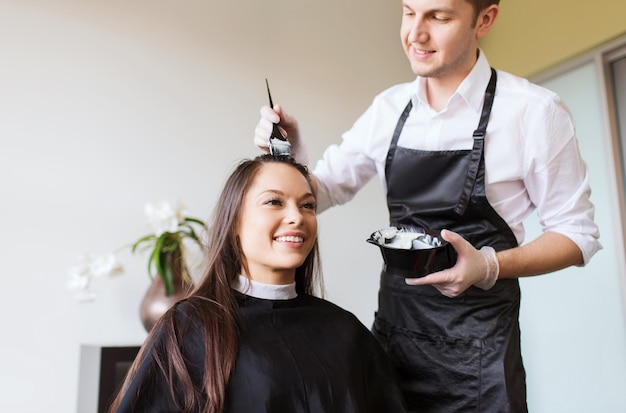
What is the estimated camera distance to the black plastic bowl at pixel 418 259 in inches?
49.7

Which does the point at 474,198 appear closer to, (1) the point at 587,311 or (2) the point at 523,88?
(2) the point at 523,88

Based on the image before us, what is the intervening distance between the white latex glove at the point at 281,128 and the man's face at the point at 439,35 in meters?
0.40

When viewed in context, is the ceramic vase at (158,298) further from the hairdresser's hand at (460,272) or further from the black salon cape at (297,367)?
the hairdresser's hand at (460,272)

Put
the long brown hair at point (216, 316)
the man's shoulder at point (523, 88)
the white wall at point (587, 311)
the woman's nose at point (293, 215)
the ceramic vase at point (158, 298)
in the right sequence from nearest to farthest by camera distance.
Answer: the long brown hair at point (216, 316), the woman's nose at point (293, 215), the man's shoulder at point (523, 88), the ceramic vase at point (158, 298), the white wall at point (587, 311)

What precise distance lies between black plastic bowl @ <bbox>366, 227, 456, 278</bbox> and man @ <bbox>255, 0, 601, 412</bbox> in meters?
0.14

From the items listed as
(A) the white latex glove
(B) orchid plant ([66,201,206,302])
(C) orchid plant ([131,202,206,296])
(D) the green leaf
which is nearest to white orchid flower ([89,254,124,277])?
(B) orchid plant ([66,201,206,302])

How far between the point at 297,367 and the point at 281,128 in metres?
0.70

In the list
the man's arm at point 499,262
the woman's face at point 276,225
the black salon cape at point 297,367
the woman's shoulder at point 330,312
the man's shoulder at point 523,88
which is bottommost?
the black salon cape at point 297,367

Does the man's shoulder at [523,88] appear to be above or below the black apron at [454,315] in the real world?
above

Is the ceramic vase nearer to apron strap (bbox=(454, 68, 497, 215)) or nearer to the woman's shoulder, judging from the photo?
the woman's shoulder

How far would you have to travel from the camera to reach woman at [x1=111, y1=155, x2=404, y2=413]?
1.26m

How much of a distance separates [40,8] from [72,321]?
151 centimetres

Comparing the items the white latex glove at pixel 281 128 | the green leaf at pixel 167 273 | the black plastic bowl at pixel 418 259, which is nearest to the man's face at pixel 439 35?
the white latex glove at pixel 281 128

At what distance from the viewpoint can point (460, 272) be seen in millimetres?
1327
